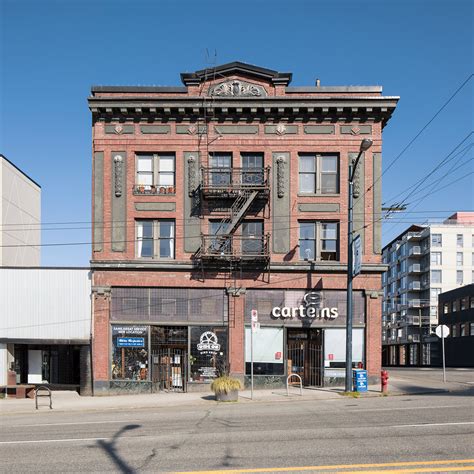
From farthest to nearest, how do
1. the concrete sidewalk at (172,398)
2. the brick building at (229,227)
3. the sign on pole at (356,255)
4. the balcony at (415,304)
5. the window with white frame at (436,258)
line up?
the balcony at (415,304) < the window with white frame at (436,258) < the brick building at (229,227) < the sign on pole at (356,255) < the concrete sidewalk at (172,398)

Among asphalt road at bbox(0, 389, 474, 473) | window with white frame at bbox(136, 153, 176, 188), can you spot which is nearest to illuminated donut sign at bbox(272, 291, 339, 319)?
window with white frame at bbox(136, 153, 176, 188)

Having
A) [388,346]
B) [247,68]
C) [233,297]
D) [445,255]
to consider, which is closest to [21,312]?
[233,297]

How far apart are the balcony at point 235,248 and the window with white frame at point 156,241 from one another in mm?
1547

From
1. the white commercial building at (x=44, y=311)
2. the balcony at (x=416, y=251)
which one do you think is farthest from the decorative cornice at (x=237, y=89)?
the balcony at (x=416, y=251)

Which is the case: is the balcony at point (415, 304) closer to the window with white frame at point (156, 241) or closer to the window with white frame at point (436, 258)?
the window with white frame at point (436, 258)

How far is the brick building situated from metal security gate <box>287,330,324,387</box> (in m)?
0.06

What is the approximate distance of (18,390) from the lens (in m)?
25.2

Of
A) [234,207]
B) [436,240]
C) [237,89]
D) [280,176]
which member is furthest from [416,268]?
[237,89]

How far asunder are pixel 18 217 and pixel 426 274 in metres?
68.6

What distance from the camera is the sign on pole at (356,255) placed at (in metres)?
22.5

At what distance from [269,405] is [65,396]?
10.2 metres

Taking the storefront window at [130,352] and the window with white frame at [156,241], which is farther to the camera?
the window with white frame at [156,241]

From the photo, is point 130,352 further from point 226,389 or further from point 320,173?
point 320,173

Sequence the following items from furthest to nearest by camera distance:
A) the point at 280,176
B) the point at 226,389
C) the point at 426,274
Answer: the point at 426,274
the point at 280,176
the point at 226,389
